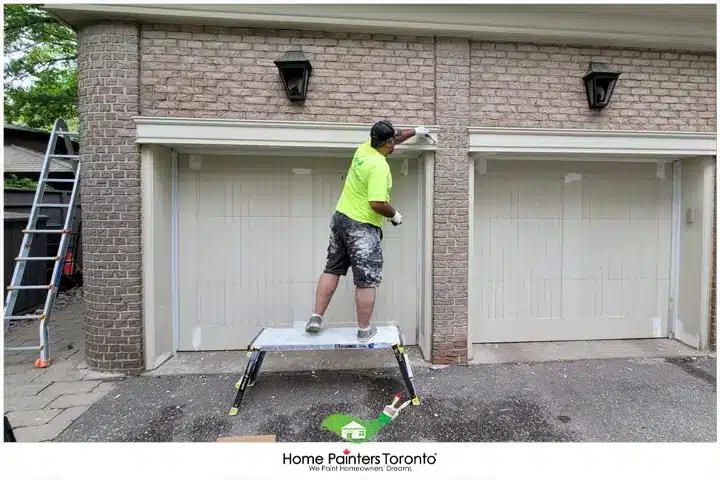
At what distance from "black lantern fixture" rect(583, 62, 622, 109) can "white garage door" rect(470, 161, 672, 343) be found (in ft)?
2.27

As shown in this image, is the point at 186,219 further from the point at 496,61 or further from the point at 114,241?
the point at 496,61

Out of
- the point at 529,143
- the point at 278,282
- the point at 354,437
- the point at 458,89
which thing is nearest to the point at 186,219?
the point at 278,282

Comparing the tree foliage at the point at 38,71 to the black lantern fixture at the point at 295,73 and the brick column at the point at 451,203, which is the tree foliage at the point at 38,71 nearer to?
the black lantern fixture at the point at 295,73

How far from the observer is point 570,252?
12.9 ft

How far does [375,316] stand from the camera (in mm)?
3793

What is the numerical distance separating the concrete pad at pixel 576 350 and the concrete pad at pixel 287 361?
0.78m

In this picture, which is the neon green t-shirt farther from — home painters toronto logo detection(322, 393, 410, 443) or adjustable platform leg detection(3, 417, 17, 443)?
adjustable platform leg detection(3, 417, 17, 443)

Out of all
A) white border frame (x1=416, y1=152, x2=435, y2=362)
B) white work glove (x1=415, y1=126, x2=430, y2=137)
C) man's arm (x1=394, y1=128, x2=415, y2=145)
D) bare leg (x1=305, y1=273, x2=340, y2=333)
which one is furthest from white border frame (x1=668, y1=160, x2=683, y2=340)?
bare leg (x1=305, y1=273, x2=340, y2=333)

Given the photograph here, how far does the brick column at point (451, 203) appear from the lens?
3.31 m

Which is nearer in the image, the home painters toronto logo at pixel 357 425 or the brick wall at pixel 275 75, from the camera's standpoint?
the home painters toronto logo at pixel 357 425

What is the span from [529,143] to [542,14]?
116 cm

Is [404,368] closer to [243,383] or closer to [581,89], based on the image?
[243,383]

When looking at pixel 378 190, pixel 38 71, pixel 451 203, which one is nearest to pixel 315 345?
pixel 378 190
